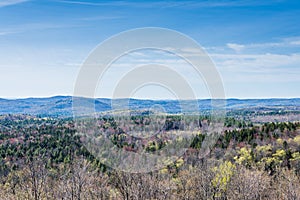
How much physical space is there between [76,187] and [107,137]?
50.2 m

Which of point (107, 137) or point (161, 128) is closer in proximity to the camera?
point (107, 137)

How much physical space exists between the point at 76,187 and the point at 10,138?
273 feet

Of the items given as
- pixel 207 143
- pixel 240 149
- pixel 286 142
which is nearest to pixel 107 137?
pixel 207 143

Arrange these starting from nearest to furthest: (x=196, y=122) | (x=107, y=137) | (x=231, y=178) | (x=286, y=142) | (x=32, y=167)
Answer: (x=32, y=167) < (x=231, y=178) < (x=286, y=142) < (x=107, y=137) < (x=196, y=122)

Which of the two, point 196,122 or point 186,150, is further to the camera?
point 196,122

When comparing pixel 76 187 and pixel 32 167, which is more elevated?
pixel 32 167

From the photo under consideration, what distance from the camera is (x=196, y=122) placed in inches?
4754

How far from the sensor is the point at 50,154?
7831 centimetres

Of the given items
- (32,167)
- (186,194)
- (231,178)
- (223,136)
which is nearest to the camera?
(32,167)

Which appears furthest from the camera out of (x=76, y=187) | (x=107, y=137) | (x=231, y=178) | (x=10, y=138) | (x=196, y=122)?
(x=196, y=122)

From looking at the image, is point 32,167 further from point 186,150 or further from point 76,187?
point 186,150

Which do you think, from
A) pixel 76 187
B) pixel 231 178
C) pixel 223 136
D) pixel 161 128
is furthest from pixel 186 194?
pixel 161 128

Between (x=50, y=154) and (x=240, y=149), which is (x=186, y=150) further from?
(x=50, y=154)

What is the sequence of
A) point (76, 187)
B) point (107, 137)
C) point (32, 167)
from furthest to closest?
point (107, 137) → point (76, 187) → point (32, 167)
